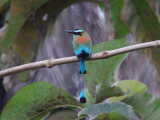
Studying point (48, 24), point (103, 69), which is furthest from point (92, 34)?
point (103, 69)

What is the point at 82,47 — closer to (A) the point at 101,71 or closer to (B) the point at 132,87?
(A) the point at 101,71

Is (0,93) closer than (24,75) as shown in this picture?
No

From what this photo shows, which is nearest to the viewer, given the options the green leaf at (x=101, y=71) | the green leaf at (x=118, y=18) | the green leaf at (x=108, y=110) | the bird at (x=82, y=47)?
the green leaf at (x=108, y=110)

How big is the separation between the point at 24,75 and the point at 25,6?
54cm

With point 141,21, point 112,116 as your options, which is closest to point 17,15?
point 141,21

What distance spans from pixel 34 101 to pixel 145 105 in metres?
0.60

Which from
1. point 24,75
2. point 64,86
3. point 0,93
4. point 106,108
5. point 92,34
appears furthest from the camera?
point 0,93

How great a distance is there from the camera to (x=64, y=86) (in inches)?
147

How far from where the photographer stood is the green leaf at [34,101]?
7.59 feet

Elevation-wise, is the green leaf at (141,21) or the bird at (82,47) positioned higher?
the green leaf at (141,21)

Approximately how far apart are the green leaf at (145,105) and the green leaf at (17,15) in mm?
1261

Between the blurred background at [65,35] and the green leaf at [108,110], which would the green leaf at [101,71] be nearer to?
the green leaf at [108,110]

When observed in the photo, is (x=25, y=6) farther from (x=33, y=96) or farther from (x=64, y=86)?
(x=33, y=96)

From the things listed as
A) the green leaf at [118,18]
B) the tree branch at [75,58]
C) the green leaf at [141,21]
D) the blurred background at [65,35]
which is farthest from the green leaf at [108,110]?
the green leaf at [118,18]
